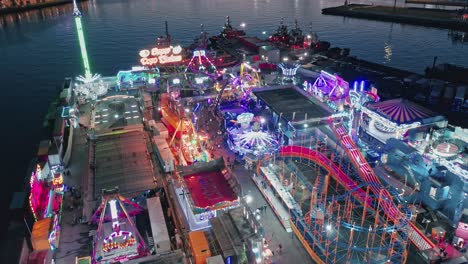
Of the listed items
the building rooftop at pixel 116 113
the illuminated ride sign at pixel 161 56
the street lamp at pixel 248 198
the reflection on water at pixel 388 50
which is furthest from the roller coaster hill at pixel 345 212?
the reflection on water at pixel 388 50

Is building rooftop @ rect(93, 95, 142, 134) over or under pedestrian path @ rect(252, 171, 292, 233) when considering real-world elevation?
over

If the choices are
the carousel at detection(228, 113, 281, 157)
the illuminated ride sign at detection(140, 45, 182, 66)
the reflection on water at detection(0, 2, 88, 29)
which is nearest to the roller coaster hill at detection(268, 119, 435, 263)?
the carousel at detection(228, 113, 281, 157)

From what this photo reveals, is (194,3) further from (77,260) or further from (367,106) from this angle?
(77,260)

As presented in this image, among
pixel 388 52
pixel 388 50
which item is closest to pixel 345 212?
pixel 388 52

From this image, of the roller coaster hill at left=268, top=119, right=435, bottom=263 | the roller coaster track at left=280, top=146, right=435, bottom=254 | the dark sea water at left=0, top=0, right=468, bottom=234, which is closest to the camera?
the roller coaster hill at left=268, top=119, right=435, bottom=263

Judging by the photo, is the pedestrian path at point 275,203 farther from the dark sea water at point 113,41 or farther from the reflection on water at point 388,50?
the reflection on water at point 388,50

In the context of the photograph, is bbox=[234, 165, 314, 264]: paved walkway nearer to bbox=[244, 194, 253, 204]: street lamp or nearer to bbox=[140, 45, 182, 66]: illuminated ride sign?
bbox=[244, 194, 253, 204]: street lamp

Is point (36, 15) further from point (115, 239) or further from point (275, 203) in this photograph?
point (275, 203)
